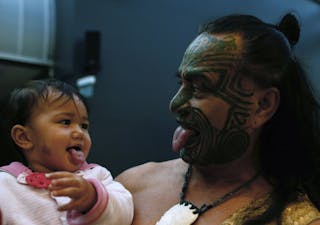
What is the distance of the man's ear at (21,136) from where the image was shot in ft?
5.34

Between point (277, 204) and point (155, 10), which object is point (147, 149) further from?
point (277, 204)

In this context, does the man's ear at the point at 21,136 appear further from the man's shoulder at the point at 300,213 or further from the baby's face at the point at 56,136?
the man's shoulder at the point at 300,213

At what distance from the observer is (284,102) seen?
1850mm

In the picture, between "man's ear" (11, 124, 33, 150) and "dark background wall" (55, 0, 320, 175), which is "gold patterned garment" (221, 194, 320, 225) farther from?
"dark background wall" (55, 0, 320, 175)

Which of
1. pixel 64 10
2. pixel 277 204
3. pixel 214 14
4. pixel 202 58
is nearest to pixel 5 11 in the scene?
pixel 64 10

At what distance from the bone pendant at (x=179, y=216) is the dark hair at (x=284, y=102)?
0.86 ft

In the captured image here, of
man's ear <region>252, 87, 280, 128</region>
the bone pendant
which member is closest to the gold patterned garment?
the bone pendant

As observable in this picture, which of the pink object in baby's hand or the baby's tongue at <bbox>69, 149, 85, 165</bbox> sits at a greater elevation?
the baby's tongue at <bbox>69, 149, 85, 165</bbox>

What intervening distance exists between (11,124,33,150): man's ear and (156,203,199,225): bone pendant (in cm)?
44

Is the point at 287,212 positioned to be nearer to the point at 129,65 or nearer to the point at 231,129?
the point at 231,129

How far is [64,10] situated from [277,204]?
4.14 metres

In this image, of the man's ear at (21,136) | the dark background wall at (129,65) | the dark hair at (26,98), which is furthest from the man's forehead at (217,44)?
the dark background wall at (129,65)

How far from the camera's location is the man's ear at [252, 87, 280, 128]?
5.86 ft

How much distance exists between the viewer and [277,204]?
1671 millimetres
